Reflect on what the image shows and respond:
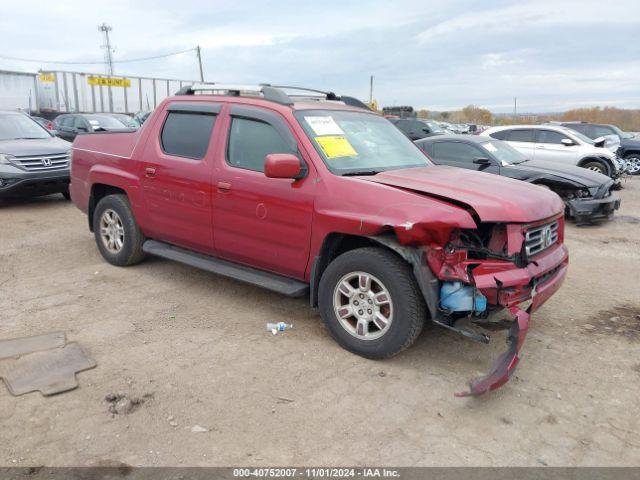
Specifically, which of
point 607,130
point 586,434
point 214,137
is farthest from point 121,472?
point 607,130

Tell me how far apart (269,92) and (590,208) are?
6.23 metres

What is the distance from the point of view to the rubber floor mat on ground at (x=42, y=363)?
3.39m

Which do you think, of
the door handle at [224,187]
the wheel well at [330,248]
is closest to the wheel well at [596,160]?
the wheel well at [330,248]

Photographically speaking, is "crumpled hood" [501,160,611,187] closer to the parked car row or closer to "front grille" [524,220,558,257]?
"front grille" [524,220,558,257]

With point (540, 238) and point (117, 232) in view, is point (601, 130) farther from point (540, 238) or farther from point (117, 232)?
Result: point (117, 232)

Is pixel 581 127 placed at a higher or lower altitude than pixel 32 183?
higher

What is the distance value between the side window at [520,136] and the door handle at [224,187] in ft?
35.2

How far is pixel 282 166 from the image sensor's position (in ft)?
12.5

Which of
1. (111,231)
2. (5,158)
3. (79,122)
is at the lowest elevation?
(111,231)

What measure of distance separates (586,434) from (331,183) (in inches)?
89.6

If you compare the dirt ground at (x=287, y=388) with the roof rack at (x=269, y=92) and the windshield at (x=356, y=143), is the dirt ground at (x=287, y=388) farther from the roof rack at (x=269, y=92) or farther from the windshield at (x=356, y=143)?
the roof rack at (x=269, y=92)

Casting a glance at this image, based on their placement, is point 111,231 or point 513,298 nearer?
point 513,298

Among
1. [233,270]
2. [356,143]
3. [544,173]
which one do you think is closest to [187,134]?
[233,270]

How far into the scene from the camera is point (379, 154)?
4.54 metres
